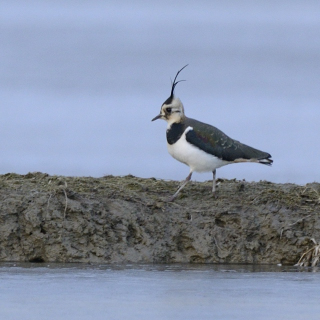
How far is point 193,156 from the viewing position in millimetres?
13680

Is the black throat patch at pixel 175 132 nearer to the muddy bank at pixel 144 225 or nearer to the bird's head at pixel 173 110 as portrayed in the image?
the bird's head at pixel 173 110

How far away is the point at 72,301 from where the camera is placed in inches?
368

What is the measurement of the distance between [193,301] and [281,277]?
6.08 ft

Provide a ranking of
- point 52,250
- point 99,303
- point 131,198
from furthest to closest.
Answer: point 131,198 → point 52,250 → point 99,303

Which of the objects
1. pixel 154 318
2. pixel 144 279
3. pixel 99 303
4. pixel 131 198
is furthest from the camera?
pixel 131 198

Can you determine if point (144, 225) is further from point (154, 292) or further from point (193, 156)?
point (154, 292)

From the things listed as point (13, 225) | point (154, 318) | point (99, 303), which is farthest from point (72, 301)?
point (13, 225)

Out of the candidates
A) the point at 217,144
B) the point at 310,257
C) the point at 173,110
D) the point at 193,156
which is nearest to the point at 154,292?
the point at 310,257

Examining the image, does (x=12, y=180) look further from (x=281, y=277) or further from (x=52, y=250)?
(x=281, y=277)

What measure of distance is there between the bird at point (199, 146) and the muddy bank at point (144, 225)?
2.39ft

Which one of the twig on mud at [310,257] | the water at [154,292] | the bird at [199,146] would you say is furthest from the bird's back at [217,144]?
the water at [154,292]

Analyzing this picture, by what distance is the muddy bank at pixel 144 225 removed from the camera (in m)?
12.1

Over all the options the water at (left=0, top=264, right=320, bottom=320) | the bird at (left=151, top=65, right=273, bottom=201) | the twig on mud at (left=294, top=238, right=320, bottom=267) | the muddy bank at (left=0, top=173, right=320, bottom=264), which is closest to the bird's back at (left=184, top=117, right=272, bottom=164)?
the bird at (left=151, top=65, right=273, bottom=201)

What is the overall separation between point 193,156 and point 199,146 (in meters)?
0.16
